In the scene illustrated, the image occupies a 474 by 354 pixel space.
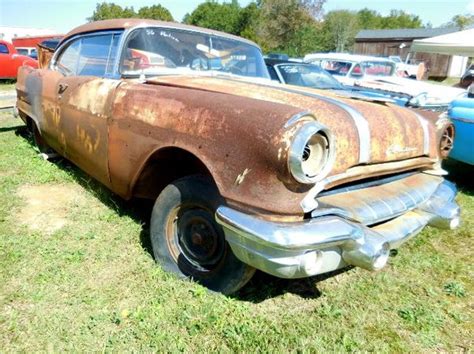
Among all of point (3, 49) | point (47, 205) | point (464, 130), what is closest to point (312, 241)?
point (47, 205)

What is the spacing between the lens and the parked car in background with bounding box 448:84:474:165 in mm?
4219

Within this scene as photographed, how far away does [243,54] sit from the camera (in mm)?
4023

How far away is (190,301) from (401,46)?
135 ft

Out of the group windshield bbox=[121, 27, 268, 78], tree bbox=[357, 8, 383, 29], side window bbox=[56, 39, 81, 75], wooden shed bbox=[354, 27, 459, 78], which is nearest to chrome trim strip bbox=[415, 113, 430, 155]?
windshield bbox=[121, 27, 268, 78]

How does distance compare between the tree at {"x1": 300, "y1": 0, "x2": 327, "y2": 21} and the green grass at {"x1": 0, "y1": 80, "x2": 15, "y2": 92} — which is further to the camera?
the tree at {"x1": 300, "y1": 0, "x2": 327, "y2": 21}

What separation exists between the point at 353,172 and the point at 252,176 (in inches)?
25.0

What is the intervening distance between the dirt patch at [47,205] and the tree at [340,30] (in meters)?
40.3

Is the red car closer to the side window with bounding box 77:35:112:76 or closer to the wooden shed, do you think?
the side window with bounding box 77:35:112:76

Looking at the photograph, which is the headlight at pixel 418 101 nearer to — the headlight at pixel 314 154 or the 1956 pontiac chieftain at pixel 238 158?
the 1956 pontiac chieftain at pixel 238 158

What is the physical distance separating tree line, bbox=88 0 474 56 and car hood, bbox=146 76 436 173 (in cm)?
3231

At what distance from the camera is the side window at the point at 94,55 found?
3.49 meters

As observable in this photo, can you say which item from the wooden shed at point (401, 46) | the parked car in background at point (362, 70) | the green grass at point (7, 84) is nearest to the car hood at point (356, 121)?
the parked car in background at point (362, 70)

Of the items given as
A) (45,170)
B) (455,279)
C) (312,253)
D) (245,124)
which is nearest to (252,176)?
(245,124)

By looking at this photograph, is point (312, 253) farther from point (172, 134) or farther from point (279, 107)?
point (172, 134)
